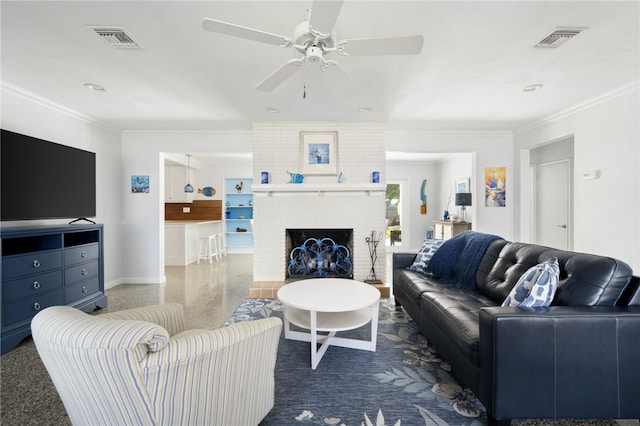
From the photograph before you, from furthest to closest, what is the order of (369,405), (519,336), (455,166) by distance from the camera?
(455,166), (369,405), (519,336)

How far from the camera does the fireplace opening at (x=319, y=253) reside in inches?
174

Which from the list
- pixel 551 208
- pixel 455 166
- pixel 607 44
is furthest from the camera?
pixel 455 166

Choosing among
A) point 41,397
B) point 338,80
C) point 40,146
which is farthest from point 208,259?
point 338,80

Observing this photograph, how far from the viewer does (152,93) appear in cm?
315

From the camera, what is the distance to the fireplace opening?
174 inches

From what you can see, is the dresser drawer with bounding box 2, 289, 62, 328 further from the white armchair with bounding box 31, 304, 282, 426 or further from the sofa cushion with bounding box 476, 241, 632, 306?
the sofa cushion with bounding box 476, 241, 632, 306

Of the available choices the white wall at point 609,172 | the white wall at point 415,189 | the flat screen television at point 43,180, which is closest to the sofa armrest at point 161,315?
the flat screen television at point 43,180

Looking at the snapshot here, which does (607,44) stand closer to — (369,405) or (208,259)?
(369,405)

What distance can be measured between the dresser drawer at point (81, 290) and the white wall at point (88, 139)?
91cm

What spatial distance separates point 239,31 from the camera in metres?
1.55

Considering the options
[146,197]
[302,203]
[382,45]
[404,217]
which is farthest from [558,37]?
[404,217]

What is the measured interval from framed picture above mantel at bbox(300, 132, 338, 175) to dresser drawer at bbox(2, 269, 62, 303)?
314cm

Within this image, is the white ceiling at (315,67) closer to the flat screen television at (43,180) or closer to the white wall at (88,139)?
the white wall at (88,139)

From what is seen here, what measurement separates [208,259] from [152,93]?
180 inches
